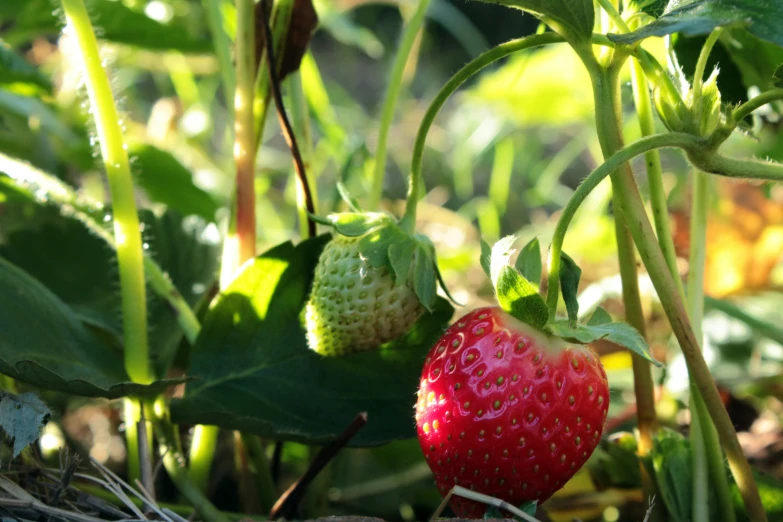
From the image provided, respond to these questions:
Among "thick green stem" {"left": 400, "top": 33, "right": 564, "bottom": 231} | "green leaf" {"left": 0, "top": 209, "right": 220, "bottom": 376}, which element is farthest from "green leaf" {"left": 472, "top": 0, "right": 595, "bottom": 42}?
"green leaf" {"left": 0, "top": 209, "right": 220, "bottom": 376}

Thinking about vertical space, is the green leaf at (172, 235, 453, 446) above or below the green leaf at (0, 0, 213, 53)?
below

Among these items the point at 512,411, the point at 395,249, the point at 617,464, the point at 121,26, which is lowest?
the point at 617,464

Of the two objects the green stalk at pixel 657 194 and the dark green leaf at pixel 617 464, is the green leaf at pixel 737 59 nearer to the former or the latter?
the green stalk at pixel 657 194

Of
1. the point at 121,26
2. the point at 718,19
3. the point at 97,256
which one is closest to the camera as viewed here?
the point at 718,19

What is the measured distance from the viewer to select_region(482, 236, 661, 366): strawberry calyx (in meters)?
0.48

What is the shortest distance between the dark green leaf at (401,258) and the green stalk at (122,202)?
0.21 metres

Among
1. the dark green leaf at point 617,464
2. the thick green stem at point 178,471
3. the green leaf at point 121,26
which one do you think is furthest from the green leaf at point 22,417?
the green leaf at point 121,26

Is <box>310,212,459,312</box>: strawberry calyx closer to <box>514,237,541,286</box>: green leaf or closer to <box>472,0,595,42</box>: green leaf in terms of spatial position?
<box>514,237,541,286</box>: green leaf

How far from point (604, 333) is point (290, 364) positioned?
0.27 meters

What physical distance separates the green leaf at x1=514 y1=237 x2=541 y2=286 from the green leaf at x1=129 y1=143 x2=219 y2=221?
57 cm

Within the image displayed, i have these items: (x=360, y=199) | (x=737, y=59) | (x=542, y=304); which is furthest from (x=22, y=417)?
(x=360, y=199)

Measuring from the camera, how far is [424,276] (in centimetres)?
55

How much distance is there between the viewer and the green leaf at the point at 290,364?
614 millimetres

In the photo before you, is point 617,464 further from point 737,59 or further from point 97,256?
point 97,256
